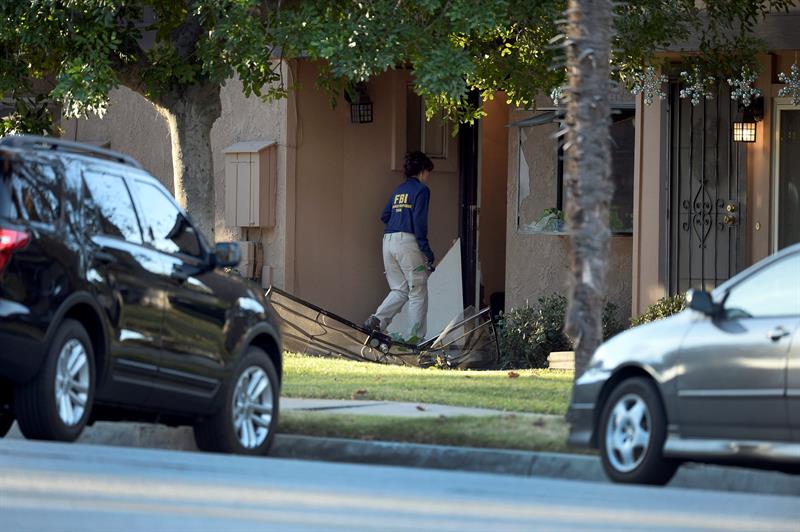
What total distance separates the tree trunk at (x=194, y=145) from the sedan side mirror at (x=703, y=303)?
797 cm

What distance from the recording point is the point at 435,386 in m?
12.7

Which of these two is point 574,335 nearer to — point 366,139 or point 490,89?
point 490,89

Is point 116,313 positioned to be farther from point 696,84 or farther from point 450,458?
point 696,84

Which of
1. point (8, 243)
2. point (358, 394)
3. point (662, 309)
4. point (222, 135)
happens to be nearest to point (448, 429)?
point (358, 394)

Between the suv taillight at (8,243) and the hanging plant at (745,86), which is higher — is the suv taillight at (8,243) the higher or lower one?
the lower one

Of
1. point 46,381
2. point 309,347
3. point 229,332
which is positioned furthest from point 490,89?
point 46,381

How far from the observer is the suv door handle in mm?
7738

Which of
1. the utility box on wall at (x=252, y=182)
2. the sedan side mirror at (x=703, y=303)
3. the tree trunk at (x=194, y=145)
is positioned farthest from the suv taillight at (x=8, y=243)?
the utility box on wall at (x=252, y=182)

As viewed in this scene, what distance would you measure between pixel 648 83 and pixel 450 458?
7764 mm

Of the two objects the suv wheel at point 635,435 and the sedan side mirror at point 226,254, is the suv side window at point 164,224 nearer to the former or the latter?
the sedan side mirror at point 226,254

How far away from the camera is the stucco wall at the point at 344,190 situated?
67.0 feet

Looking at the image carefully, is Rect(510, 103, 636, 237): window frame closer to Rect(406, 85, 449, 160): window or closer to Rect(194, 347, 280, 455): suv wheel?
Rect(406, 85, 449, 160): window

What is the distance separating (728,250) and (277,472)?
33.3 feet

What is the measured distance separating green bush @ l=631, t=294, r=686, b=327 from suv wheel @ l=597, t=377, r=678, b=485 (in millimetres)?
7788
